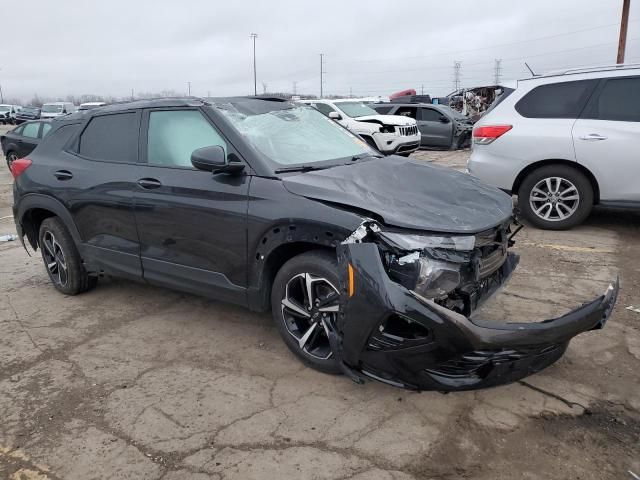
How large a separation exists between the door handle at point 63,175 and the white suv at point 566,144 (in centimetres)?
482

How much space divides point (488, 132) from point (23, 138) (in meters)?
13.3

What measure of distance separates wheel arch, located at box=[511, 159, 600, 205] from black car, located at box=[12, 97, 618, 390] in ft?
9.87

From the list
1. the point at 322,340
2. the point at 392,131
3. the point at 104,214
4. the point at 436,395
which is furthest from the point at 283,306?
the point at 392,131

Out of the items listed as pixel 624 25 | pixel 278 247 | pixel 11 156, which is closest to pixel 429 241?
pixel 278 247

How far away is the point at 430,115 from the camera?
1795 centimetres

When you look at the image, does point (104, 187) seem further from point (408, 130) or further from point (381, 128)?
point (408, 130)

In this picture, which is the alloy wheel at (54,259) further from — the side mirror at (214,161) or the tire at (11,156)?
the tire at (11,156)

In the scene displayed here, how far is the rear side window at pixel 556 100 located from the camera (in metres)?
6.21

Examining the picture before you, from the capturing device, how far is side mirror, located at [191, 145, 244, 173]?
131 inches

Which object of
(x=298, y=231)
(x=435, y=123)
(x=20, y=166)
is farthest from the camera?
(x=435, y=123)

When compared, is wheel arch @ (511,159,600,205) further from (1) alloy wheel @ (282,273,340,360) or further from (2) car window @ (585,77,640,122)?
(1) alloy wheel @ (282,273,340,360)

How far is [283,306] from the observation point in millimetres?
3312

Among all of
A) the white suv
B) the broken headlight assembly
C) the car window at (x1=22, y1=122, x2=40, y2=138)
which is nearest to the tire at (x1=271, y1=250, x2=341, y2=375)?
the broken headlight assembly

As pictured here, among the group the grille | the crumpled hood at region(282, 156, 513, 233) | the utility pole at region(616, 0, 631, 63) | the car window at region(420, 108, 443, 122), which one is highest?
the utility pole at region(616, 0, 631, 63)
